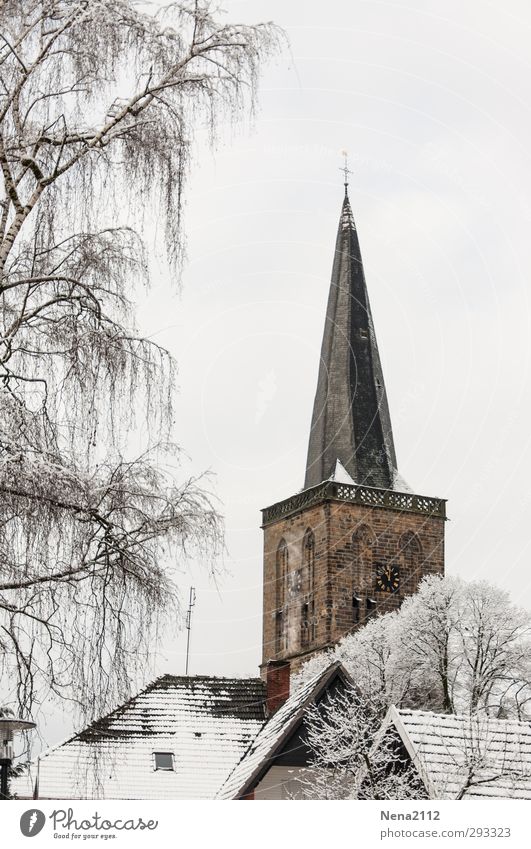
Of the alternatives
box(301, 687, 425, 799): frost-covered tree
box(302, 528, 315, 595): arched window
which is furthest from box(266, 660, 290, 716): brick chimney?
box(302, 528, 315, 595): arched window

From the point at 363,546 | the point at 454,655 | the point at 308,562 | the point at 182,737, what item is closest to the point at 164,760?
the point at 182,737

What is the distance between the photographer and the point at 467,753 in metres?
10.2

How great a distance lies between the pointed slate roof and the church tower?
0.03m

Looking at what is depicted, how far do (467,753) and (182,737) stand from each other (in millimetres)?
4983

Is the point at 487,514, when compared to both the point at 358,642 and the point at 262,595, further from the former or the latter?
the point at 262,595

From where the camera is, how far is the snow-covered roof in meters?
12.7

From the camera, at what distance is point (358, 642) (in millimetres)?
32281

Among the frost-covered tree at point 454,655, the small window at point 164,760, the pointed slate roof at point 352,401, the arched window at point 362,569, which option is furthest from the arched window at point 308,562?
the small window at point 164,760

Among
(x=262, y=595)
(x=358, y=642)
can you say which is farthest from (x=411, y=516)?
(x=358, y=642)

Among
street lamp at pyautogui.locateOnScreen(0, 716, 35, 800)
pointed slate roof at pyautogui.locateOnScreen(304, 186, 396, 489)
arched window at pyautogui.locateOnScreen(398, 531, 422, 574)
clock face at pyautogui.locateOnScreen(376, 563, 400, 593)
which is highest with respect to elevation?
pointed slate roof at pyautogui.locateOnScreen(304, 186, 396, 489)

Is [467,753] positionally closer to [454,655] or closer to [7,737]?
[7,737]

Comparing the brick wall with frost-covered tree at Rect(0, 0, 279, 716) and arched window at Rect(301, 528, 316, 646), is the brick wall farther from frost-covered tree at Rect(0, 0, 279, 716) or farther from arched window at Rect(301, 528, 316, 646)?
frost-covered tree at Rect(0, 0, 279, 716)

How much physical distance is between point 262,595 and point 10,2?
36.8m

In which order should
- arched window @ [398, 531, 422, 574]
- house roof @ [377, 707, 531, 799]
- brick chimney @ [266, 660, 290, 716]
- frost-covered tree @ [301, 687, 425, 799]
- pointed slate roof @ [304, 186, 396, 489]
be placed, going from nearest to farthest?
house roof @ [377, 707, 531, 799]
frost-covered tree @ [301, 687, 425, 799]
brick chimney @ [266, 660, 290, 716]
pointed slate roof @ [304, 186, 396, 489]
arched window @ [398, 531, 422, 574]
